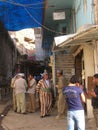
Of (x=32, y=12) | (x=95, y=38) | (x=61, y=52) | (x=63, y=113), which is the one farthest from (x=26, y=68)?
(x=95, y=38)

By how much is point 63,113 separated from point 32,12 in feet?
24.3

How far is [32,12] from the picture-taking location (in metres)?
20.8

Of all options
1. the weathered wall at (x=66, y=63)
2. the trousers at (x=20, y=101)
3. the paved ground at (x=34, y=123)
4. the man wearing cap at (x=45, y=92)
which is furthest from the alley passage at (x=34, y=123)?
the weathered wall at (x=66, y=63)

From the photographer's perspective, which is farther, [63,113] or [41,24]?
[41,24]

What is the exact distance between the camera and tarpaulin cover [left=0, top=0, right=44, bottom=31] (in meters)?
19.2

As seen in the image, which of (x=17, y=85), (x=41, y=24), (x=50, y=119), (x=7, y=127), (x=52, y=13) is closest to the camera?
(x=7, y=127)

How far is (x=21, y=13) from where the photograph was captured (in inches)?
839

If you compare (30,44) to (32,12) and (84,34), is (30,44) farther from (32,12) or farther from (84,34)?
(84,34)

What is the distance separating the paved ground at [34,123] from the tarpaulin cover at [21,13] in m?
5.35

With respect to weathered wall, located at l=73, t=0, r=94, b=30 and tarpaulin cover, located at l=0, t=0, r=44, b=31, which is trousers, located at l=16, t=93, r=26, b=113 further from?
tarpaulin cover, located at l=0, t=0, r=44, b=31

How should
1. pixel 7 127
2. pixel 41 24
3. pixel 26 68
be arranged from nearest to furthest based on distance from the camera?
pixel 7 127 → pixel 41 24 → pixel 26 68

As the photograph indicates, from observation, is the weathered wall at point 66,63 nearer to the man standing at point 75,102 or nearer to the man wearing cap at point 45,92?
the man wearing cap at point 45,92

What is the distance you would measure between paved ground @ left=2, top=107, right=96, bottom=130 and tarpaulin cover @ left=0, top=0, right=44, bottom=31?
5.35 meters

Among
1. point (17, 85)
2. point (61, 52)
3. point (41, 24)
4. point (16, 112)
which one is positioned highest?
point (41, 24)
